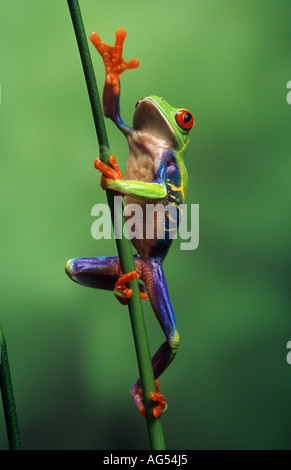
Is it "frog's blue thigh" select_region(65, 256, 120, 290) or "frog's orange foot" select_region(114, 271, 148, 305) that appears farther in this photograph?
"frog's blue thigh" select_region(65, 256, 120, 290)

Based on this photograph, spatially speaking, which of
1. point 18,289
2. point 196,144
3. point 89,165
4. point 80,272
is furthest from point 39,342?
point 80,272

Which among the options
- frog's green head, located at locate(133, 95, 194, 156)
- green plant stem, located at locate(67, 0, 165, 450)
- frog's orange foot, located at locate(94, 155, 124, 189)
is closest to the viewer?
green plant stem, located at locate(67, 0, 165, 450)

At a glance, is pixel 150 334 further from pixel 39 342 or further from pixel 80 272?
pixel 80 272

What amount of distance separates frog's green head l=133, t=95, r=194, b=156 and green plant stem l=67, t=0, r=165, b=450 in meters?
0.20

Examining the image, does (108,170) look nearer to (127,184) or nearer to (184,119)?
(127,184)

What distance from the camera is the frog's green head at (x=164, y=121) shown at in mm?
907

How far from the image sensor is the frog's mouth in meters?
0.91

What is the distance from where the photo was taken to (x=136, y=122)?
94 cm

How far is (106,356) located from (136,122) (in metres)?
1.06

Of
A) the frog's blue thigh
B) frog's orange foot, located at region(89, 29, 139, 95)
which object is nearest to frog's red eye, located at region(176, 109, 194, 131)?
frog's orange foot, located at region(89, 29, 139, 95)

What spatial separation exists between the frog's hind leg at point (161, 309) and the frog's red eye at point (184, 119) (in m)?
0.23

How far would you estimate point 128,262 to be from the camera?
0.70m

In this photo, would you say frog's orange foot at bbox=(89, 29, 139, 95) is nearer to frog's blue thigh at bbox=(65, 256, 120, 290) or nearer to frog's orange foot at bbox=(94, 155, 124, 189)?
frog's orange foot at bbox=(94, 155, 124, 189)

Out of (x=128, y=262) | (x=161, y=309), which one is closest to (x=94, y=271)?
(x=161, y=309)
